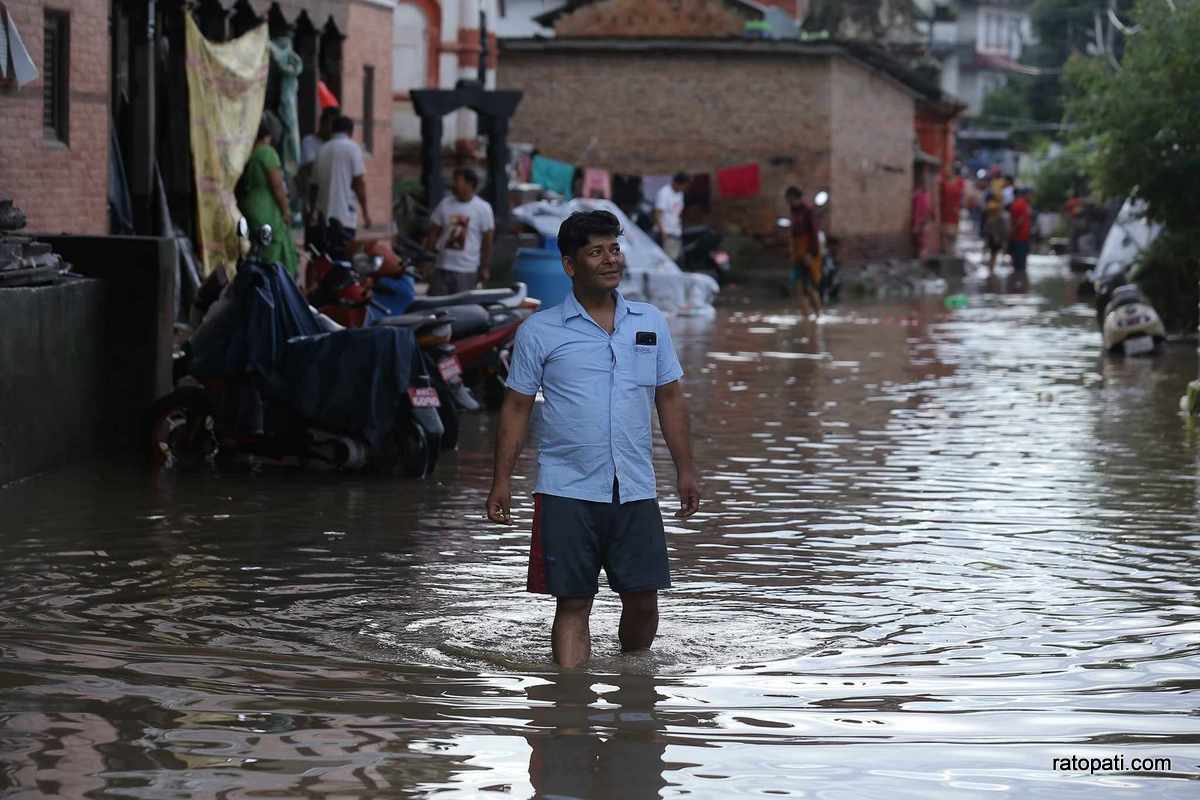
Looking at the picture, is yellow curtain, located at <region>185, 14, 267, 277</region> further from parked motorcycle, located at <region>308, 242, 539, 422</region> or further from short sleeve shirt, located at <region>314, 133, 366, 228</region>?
parked motorcycle, located at <region>308, 242, 539, 422</region>

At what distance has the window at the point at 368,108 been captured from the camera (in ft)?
80.7

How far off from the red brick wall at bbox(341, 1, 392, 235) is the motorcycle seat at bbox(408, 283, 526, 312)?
9.13 metres

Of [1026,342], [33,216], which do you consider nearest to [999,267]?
[1026,342]

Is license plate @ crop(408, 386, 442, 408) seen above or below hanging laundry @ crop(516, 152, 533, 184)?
below

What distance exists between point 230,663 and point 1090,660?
2.78 meters

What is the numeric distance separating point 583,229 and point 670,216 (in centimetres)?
2489

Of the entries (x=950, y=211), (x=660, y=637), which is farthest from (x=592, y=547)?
(x=950, y=211)

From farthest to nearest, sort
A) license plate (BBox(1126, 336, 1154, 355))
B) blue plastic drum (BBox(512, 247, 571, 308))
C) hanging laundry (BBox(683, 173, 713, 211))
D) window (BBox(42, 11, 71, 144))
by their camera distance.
A: hanging laundry (BBox(683, 173, 713, 211))
license plate (BBox(1126, 336, 1154, 355))
blue plastic drum (BBox(512, 247, 571, 308))
window (BBox(42, 11, 71, 144))

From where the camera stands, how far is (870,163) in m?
40.7

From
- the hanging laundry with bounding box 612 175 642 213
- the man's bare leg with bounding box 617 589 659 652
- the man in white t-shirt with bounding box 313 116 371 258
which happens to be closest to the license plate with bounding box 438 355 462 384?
the man's bare leg with bounding box 617 589 659 652

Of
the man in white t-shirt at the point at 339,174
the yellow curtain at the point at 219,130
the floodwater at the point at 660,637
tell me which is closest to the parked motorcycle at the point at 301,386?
the floodwater at the point at 660,637

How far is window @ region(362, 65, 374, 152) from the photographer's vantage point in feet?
80.7

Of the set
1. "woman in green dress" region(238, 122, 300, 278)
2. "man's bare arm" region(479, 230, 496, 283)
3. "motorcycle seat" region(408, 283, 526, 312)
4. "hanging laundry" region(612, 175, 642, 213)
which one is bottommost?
"motorcycle seat" region(408, 283, 526, 312)

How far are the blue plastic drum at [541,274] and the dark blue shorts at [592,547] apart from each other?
1383 centimetres
